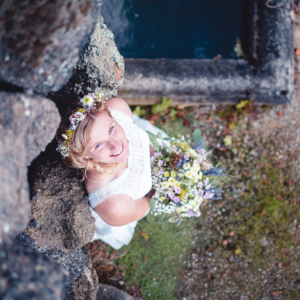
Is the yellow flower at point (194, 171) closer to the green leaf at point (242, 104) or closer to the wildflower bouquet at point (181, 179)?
the wildflower bouquet at point (181, 179)

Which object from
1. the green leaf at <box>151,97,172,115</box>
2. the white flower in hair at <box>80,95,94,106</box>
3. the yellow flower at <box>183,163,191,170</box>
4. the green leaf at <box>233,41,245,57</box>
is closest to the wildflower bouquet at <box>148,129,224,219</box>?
the yellow flower at <box>183,163,191,170</box>

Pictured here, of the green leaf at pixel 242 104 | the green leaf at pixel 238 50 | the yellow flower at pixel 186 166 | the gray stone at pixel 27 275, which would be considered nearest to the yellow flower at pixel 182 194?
the yellow flower at pixel 186 166

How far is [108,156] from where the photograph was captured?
2.50 metres

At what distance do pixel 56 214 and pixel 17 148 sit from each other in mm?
1358

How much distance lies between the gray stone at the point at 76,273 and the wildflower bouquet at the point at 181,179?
1.10 metres

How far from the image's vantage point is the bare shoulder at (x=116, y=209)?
2.67 metres

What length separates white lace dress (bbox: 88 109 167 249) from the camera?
2.70 meters

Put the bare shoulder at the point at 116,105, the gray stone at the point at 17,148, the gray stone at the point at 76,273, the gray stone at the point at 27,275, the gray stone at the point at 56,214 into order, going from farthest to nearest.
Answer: the bare shoulder at the point at 116,105 < the gray stone at the point at 76,273 < the gray stone at the point at 56,214 < the gray stone at the point at 17,148 < the gray stone at the point at 27,275

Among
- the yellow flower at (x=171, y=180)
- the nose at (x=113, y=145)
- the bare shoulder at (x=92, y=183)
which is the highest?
the nose at (x=113, y=145)

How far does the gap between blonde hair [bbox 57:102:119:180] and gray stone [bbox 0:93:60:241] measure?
94 cm

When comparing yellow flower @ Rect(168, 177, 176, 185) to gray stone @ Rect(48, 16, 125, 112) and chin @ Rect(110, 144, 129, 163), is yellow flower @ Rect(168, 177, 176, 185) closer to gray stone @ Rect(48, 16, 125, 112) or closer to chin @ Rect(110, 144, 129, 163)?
chin @ Rect(110, 144, 129, 163)

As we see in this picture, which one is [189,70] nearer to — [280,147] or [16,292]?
[280,147]

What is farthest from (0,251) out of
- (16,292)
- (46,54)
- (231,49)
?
(231,49)

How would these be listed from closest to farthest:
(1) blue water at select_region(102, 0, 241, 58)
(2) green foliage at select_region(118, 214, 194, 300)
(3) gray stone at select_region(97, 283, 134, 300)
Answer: (3) gray stone at select_region(97, 283, 134, 300) < (2) green foliage at select_region(118, 214, 194, 300) < (1) blue water at select_region(102, 0, 241, 58)
